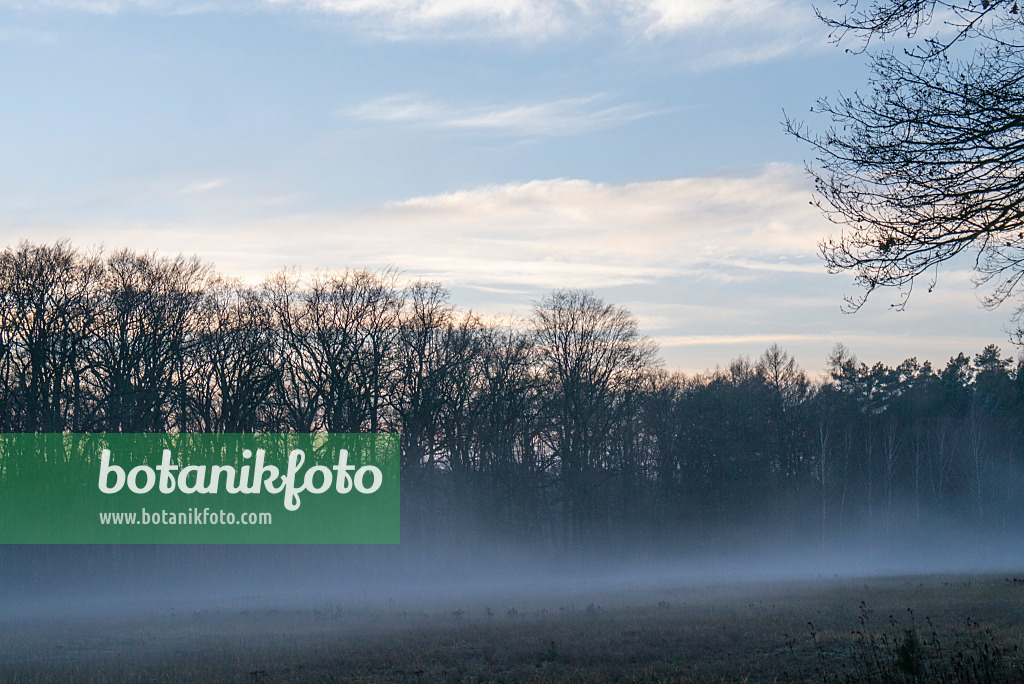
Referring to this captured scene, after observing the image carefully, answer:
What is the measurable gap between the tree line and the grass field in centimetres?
1431

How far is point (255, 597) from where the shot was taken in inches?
1497

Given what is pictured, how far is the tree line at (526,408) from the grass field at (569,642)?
47.0 feet

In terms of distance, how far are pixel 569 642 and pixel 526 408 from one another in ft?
122

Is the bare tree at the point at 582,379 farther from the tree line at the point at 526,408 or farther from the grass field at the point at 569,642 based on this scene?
the grass field at the point at 569,642

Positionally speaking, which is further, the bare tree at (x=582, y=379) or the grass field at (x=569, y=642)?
the bare tree at (x=582, y=379)

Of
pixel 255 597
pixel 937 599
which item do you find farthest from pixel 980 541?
pixel 255 597

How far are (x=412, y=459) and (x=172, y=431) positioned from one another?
13.2m

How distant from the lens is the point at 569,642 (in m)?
18.5

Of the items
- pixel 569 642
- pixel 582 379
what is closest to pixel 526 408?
pixel 582 379

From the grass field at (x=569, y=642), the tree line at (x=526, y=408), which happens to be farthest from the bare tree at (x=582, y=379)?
the grass field at (x=569, y=642)

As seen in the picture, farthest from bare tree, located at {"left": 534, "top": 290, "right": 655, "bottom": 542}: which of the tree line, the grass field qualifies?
the grass field

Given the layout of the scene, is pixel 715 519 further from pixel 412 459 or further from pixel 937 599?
pixel 937 599

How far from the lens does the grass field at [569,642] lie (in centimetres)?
1380

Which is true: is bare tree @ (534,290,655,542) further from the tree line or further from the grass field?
the grass field
